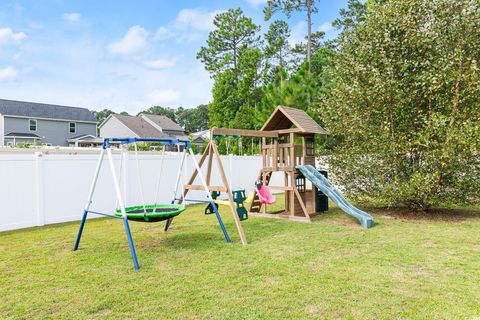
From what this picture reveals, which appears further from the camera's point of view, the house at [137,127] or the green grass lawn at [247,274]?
the house at [137,127]

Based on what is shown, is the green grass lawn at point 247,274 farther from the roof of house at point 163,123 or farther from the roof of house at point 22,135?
the roof of house at point 163,123

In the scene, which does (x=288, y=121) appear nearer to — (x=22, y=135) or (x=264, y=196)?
(x=264, y=196)

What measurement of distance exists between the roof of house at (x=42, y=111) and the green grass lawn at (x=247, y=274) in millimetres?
23731

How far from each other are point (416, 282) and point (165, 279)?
2641 mm

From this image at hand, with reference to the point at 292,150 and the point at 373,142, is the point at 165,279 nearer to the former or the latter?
the point at 292,150

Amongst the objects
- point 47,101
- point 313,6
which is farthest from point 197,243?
point 47,101

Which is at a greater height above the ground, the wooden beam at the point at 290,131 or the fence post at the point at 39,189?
the wooden beam at the point at 290,131

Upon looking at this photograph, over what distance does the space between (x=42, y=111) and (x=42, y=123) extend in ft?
3.17

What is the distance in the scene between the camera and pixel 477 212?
8.33 m

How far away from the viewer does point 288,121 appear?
27.9 feet

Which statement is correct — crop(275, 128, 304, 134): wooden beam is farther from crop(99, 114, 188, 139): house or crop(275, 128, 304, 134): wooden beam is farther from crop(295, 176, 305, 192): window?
crop(99, 114, 188, 139): house

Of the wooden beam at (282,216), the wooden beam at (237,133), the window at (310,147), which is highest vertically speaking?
the wooden beam at (237,133)

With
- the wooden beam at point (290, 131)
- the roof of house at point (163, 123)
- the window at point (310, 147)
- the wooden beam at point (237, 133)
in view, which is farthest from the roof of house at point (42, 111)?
the window at point (310, 147)

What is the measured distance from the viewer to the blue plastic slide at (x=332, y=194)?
6820 millimetres
